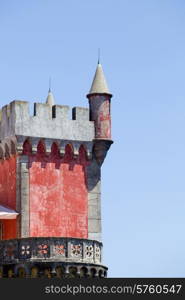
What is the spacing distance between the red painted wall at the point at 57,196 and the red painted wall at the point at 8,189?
1.15 metres

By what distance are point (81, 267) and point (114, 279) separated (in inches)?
631

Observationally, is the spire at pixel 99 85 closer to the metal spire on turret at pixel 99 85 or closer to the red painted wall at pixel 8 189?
the metal spire on turret at pixel 99 85

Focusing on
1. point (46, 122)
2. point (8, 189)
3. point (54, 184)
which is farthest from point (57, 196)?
point (46, 122)

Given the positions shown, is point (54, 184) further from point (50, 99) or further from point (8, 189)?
point (50, 99)

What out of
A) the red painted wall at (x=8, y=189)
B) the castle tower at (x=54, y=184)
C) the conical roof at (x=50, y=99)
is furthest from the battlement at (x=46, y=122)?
the conical roof at (x=50, y=99)

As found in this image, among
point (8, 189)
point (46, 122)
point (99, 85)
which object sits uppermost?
point (99, 85)

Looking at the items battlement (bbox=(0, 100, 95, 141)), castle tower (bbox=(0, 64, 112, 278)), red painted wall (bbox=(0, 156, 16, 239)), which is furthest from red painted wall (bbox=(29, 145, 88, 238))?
red painted wall (bbox=(0, 156, 16, 239))

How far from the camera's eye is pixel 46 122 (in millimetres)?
86188

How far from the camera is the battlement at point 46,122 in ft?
281

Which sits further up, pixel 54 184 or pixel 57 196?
pixel 54 184

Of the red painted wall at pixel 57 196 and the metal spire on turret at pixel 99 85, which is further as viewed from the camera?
the metal spire on turret at pixel 99 85

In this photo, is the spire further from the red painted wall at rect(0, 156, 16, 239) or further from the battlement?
the red painted wall at rect(0, 156, 16, 239)

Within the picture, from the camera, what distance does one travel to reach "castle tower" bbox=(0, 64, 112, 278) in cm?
8250

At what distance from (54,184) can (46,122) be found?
3676 millimetres
